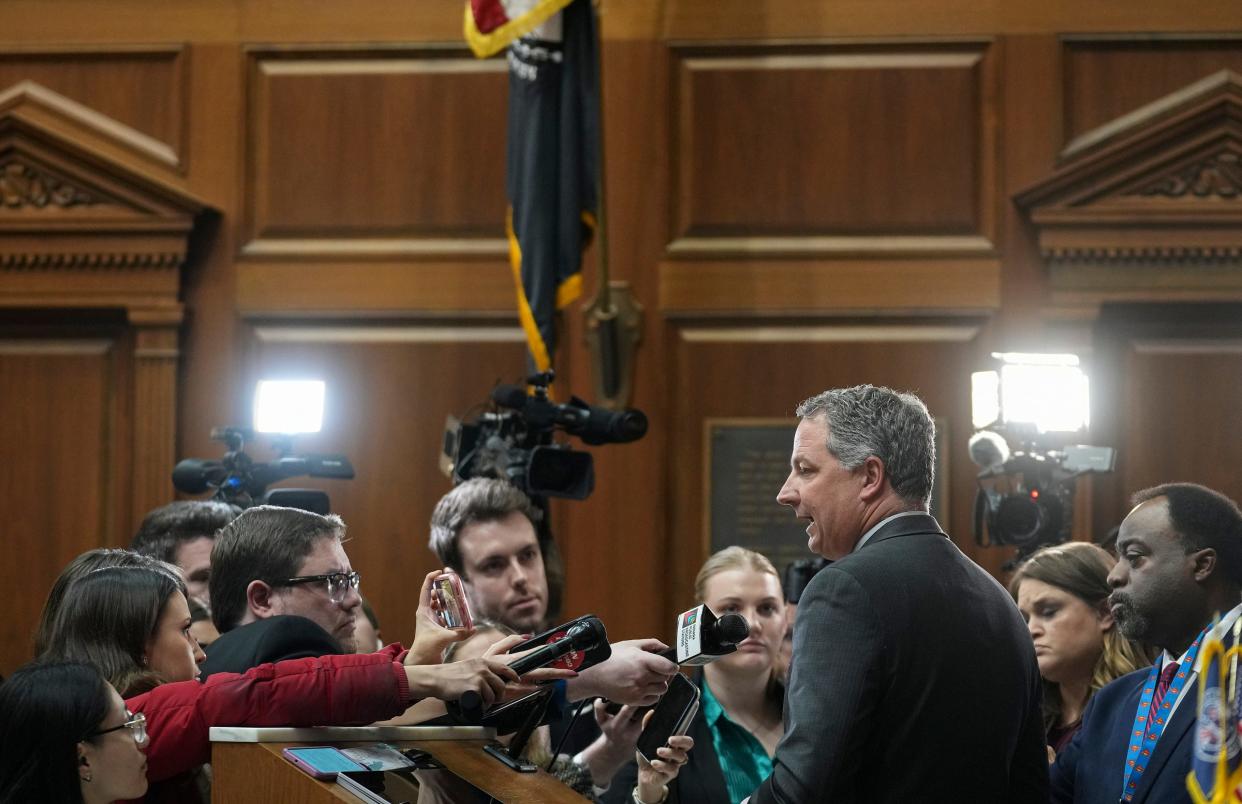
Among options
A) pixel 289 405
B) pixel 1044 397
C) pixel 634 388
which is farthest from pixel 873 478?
pixel 634 388

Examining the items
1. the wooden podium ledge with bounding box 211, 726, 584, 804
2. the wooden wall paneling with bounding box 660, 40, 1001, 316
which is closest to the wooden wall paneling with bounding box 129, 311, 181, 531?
the wooden wall paneling with bounding box 660, 40, 1001, 316

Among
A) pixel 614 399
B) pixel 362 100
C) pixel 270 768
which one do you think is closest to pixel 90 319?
pixel 362 100

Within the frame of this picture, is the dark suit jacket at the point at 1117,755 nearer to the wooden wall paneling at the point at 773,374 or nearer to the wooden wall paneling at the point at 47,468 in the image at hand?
the wooden wall paneling at the point at 773,374

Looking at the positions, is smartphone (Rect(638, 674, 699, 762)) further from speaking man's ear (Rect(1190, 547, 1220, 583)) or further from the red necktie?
speaking man's ear (Rect(1190, 547, 1220, 583))

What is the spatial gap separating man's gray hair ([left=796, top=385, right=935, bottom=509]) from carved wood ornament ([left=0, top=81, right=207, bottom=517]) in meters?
4.15

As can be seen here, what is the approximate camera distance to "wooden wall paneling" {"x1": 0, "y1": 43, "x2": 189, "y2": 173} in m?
6.40

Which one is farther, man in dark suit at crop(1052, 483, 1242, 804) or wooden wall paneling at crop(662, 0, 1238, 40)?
wooden wall paneling at crop(662, 0, 1238, 40)

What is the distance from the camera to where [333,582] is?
3100 millimetres

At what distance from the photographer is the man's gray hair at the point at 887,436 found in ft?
8.71

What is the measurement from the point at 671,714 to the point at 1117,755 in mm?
805

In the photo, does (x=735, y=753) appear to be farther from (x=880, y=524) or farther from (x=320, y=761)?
(x=320, y=761)

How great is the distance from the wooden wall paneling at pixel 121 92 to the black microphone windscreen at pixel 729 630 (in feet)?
14.6

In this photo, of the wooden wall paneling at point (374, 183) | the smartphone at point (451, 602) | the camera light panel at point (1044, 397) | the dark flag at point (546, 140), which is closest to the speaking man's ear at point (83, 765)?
the smartphone at point (451, 602)

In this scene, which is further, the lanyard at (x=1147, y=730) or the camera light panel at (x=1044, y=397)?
the camera light panel at (x=1044, y=397)
